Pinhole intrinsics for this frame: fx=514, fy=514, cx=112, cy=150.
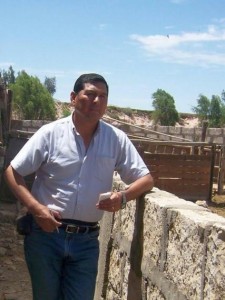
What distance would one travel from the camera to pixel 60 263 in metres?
2.79

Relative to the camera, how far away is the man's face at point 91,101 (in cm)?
272

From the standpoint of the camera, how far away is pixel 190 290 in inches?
86.7

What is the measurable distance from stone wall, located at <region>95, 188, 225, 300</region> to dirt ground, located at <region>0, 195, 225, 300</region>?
5.80ft

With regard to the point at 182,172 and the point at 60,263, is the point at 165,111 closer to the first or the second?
the point at 182,172

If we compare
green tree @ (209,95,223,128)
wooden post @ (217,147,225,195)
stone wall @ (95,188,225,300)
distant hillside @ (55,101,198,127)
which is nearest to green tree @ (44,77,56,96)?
distant hillside @ (55,101,198,127)

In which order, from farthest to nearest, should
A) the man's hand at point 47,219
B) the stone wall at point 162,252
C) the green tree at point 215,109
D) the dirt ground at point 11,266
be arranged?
the green tree at point 215,109, the dirt ground at point 11,266, the man's hand at point 47,219, the stone wall at point 162,252

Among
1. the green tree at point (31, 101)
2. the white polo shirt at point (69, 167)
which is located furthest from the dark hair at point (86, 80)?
the green tree at point (31, 101)

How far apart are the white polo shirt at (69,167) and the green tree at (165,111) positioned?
38.2m

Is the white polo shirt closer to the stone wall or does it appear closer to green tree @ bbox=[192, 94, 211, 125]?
the stone wall

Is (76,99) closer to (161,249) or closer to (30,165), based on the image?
(30,165)

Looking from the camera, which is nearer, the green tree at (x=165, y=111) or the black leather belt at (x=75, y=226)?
the black leather belt at (x=75, y=226)

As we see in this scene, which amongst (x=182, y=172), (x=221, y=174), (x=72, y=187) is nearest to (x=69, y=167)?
(x=72, y=187)

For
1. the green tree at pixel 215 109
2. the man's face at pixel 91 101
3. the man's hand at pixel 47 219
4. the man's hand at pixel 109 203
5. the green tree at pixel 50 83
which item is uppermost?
the green tree at pixel 50 83

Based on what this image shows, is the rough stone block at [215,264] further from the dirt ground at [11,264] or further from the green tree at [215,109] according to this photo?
the green tree at [215,109]
